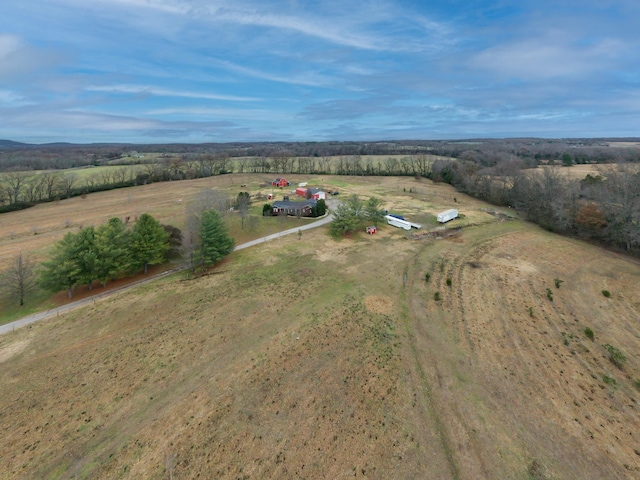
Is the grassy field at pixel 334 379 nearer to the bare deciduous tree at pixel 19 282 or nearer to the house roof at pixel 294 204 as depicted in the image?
the bare deciduous tree at pixel 19 282

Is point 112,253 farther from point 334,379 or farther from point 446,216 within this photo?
point 446,216

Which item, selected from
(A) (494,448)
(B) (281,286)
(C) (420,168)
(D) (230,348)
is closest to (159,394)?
(D) (230,348)

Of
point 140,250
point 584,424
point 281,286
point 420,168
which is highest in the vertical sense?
point 420,168

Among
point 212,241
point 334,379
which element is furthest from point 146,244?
point 334,379

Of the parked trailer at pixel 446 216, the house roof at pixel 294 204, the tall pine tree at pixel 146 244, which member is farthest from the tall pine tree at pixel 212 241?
the parked trailer at pixel 446 216

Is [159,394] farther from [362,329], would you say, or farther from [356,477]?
[362,329]

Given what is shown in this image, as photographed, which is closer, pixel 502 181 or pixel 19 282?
pixel 19 282
